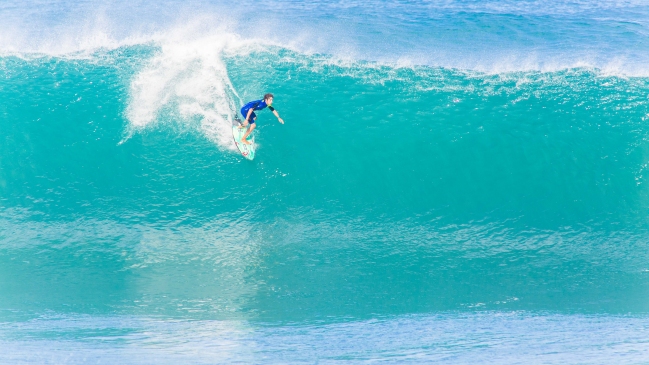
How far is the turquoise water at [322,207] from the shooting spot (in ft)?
55.8

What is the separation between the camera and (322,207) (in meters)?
18.6

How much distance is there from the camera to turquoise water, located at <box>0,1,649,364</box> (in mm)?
17016

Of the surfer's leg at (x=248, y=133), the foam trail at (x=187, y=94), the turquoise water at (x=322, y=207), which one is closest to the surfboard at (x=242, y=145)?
the surfer's leg at (x=248, y=133)

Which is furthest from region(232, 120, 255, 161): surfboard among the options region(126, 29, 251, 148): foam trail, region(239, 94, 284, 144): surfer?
→ region(126, 29, 251, 148): foam trail

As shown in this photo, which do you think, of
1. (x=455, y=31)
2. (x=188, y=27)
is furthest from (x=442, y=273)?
(x=188, y=27)

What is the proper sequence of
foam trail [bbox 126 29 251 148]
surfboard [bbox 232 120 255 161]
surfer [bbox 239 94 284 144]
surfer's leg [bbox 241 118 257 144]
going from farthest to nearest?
foam trail [bbox 126 29 251 148] → surfboard [bbox 232 120 255 161] → surfer's leg [bbox 241 118 257 144] → surfer [bbox 239 94 284 144]

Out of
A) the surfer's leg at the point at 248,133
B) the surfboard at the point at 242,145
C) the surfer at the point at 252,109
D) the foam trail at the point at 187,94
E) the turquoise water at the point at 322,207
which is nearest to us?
the turquoise water at the point at 322,207

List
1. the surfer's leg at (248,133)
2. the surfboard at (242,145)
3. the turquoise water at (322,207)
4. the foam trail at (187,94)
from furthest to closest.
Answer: the foam trail at (187,94) < the surfboard at (242,145) < the surfer's leg at (248,133) < the turquoise water at (322,207)

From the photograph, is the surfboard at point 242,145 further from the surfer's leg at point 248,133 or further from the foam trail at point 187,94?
the foam trail at point 187,94

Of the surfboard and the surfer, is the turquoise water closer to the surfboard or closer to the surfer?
the surfboard

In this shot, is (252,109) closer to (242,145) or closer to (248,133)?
(248,133)

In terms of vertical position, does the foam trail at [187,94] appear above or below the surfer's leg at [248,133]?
above

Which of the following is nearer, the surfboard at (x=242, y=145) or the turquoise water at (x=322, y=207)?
the turquoise water at (x=322, y=207)

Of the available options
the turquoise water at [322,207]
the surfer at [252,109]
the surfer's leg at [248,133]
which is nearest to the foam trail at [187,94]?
the turquoise water at [322,207]
